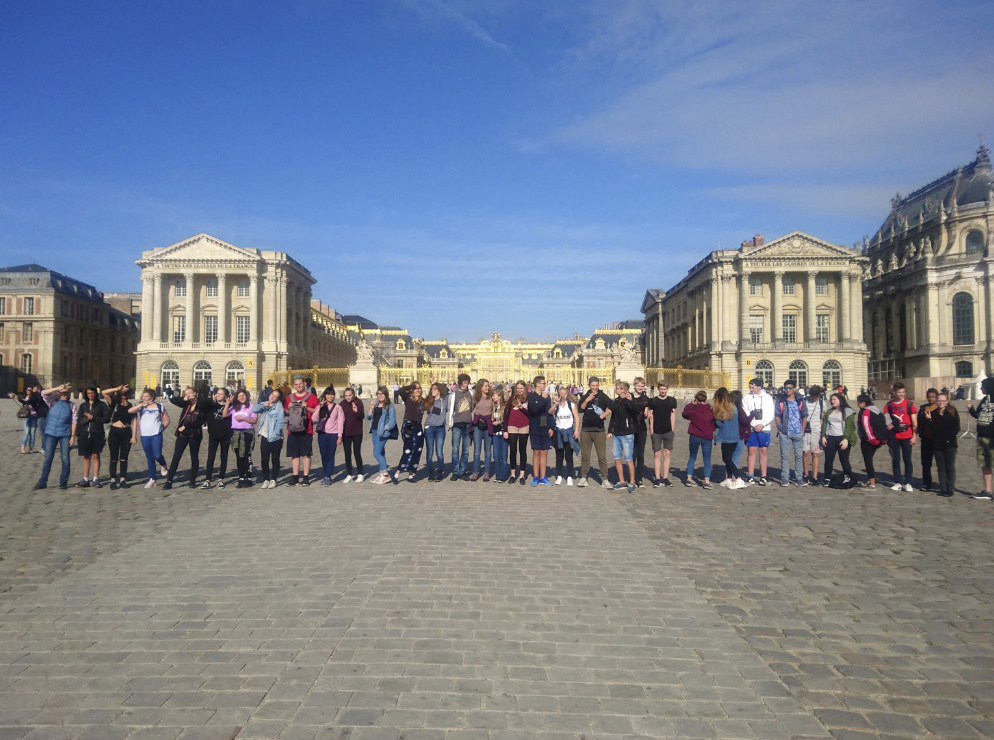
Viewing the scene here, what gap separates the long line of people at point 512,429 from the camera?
1212cm

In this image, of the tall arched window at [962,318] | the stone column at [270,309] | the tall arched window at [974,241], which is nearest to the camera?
the tall arched window at [962,318]

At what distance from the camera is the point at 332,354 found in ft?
294

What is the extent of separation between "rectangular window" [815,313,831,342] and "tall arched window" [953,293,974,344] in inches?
427

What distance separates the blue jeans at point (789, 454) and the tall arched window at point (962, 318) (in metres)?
59.5

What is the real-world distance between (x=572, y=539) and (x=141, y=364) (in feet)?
214

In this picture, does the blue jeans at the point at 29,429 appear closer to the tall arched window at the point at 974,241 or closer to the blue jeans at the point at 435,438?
the blue jeans at the point at 435,438

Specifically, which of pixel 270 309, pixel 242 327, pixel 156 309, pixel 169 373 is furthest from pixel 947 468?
pixel 156 309

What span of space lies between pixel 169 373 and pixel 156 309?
6176 mm

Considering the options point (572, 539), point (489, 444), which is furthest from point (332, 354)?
point (572, 539)

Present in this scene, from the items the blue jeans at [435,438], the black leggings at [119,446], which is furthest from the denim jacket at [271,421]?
the blue jeans at [435,438]

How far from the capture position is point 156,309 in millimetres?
64250

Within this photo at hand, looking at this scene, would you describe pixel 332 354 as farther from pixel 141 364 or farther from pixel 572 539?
pixel 572 539

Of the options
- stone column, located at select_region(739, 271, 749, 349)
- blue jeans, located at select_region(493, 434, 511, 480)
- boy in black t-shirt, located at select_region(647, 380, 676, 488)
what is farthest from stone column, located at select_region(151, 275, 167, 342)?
boy in black t-shirt, located at select_region(647, 380, 676, 488)

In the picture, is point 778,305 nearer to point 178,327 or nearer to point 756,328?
point 756,328
